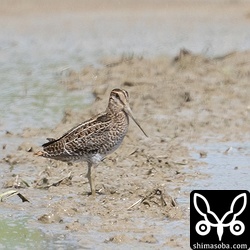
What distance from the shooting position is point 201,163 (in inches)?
363

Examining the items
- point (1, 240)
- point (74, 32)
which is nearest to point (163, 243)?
point (1, 240)

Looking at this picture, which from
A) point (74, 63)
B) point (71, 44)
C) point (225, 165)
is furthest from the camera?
point (71, 44)

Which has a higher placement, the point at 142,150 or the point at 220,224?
the point at 220,224

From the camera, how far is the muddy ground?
7.41 meters

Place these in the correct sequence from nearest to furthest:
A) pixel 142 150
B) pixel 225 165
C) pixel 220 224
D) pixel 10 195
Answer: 1. pixel 220 224
2. pixel 10 195
3. pixel 225 165
4. pixel 142 150

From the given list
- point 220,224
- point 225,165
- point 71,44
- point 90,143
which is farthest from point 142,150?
point 71,44

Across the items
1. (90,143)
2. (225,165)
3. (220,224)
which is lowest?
(225,165)

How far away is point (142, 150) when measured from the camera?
9.65 metres

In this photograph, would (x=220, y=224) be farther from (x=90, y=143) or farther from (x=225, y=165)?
(x=225, y=165)

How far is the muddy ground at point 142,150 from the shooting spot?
292 inches

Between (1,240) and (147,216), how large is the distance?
3.72 ft

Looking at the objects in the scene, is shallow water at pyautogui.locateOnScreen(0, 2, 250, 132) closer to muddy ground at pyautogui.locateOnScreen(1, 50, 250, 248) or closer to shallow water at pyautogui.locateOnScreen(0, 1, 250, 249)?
shallow water at pyautogui.locateOnScreen(0, 1, 250, 249)

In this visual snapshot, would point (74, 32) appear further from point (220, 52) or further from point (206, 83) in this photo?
point (206, 83)

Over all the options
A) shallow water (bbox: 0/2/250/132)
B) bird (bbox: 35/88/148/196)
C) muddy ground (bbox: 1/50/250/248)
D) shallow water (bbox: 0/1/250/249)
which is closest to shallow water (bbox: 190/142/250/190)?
shallow water (bbox: 0/1/250/249)
